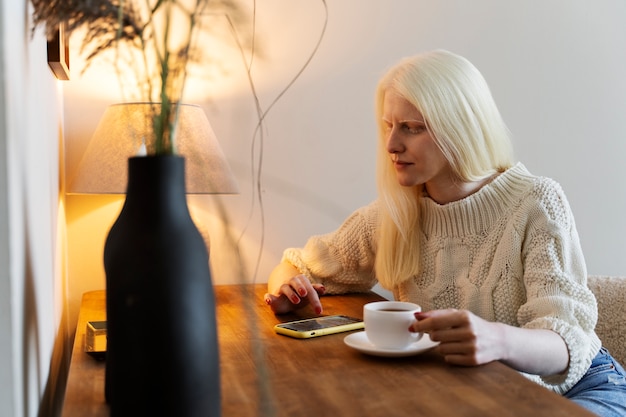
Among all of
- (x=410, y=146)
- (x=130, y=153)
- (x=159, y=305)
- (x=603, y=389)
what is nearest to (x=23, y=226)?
(x=159, y=305)

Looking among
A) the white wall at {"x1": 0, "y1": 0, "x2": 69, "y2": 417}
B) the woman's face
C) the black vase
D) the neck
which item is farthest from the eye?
the black vase

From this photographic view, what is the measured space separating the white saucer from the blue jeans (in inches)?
14.8

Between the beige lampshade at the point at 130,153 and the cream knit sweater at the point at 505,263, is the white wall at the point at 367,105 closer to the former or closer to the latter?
the beige lampshade at the point at 130,153

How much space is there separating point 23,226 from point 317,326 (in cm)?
63

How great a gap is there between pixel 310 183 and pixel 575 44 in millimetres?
920

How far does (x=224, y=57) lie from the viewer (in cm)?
194

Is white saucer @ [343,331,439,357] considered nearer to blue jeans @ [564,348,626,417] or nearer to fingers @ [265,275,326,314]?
fingers @ [265,275,326,314]

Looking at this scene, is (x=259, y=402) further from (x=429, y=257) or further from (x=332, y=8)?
(x=332, y=8)

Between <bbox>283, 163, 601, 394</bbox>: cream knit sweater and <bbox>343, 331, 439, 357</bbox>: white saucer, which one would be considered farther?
<bbox>283, 163, 601, 394</bbox>: cream knit sweater

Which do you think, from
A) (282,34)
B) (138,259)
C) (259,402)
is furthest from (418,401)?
(282,34)

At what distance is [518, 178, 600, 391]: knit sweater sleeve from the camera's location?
48.3 inches

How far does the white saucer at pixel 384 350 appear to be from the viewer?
3.52ft

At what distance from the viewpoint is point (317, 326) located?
1277mm

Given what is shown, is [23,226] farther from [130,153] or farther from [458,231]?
[458,231]
